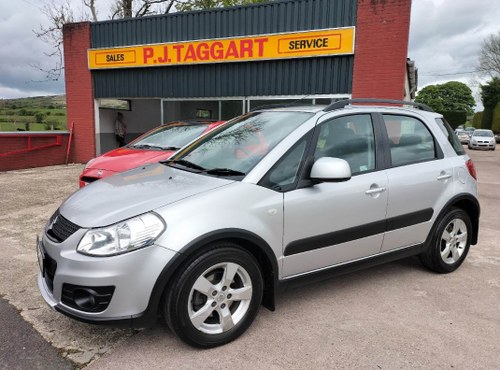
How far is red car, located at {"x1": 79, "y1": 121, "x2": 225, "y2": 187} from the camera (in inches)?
228

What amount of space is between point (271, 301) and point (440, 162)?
2.16 metres

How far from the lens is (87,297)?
2.42 meters

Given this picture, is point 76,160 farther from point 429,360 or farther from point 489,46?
point 489,46

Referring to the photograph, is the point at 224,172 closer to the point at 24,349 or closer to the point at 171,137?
the point at 24,349

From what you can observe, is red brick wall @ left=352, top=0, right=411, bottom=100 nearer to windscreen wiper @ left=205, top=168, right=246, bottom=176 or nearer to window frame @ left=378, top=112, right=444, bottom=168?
window frame @ left=378, top=112, right=444, bottom=168

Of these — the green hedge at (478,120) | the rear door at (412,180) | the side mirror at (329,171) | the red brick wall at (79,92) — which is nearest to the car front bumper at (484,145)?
the green hedge at (478,120)

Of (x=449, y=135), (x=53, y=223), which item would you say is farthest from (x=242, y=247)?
(x=449, y=135)

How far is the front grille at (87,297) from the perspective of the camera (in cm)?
237

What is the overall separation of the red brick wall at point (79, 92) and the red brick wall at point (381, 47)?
8.74 m

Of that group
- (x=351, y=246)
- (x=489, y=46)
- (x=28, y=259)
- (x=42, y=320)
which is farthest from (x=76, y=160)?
(x=489, y=46)

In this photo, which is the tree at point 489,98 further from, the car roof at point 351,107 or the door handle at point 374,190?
the door handle at point 374,190

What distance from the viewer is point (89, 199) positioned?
288 cm

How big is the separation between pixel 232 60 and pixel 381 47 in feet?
12.9

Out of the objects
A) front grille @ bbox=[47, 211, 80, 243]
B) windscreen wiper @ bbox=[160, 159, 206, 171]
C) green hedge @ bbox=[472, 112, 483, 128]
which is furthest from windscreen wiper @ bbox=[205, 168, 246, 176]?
green hedge @ bbox=[472, 112, 483, 128]
